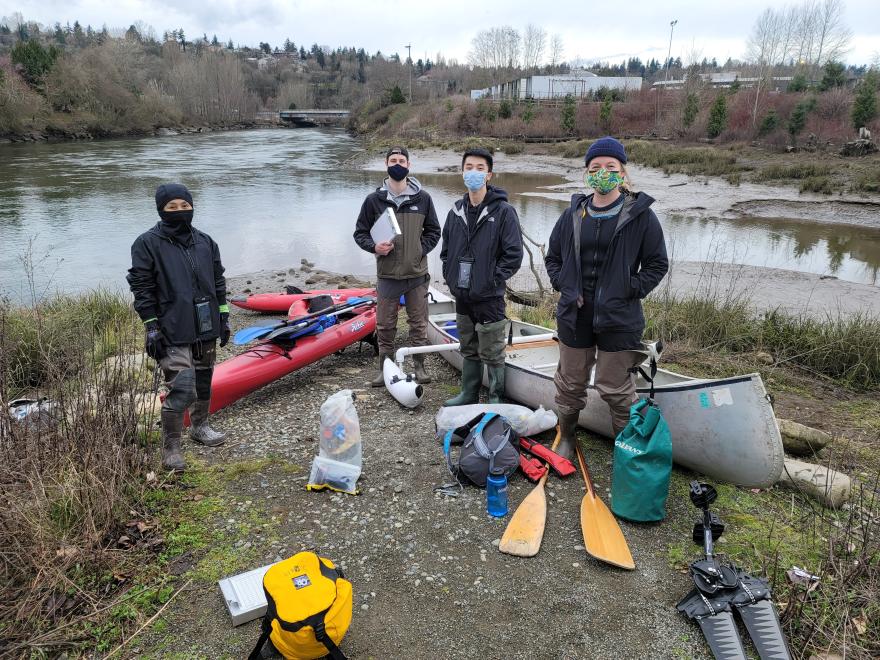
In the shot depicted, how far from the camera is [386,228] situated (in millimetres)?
4590

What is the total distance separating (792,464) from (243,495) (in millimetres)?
3342

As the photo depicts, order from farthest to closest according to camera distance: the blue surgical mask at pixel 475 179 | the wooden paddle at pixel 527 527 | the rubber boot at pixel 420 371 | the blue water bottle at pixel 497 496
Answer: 1. the rubber boot at pixel 420 371
2. the blue surgical mask at pixel 475 179
3. the blue water bottle at pixel 497 496
4. the wooden paddle at pixel 527 527

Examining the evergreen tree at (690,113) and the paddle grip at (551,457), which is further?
the evergreen tree at (690,113)

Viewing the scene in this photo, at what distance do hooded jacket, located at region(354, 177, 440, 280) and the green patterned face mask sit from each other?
161cm

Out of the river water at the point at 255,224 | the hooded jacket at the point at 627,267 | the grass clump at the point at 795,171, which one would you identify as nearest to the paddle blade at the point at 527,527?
the hooded jacket at the point at 627,267

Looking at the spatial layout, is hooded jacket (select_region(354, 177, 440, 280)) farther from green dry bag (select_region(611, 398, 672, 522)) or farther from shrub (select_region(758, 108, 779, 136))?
shrub (select_region(758, 108, 779, 136))

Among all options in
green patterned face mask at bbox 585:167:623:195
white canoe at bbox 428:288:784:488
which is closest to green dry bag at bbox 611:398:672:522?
white canoe at bbox 428:288:784:488

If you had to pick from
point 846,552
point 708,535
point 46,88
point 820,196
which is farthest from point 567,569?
point 46,88

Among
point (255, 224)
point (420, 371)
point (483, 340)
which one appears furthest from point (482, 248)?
point (255, 224)

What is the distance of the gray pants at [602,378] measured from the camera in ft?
11.4

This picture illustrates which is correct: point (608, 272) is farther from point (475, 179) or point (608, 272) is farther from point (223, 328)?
point (223, 328)

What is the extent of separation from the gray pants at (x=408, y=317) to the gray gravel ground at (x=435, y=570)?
0.99 metres

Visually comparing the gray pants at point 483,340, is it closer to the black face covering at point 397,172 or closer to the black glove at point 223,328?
the black face covering at point 397,172

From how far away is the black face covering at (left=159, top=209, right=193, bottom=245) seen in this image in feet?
11.6
